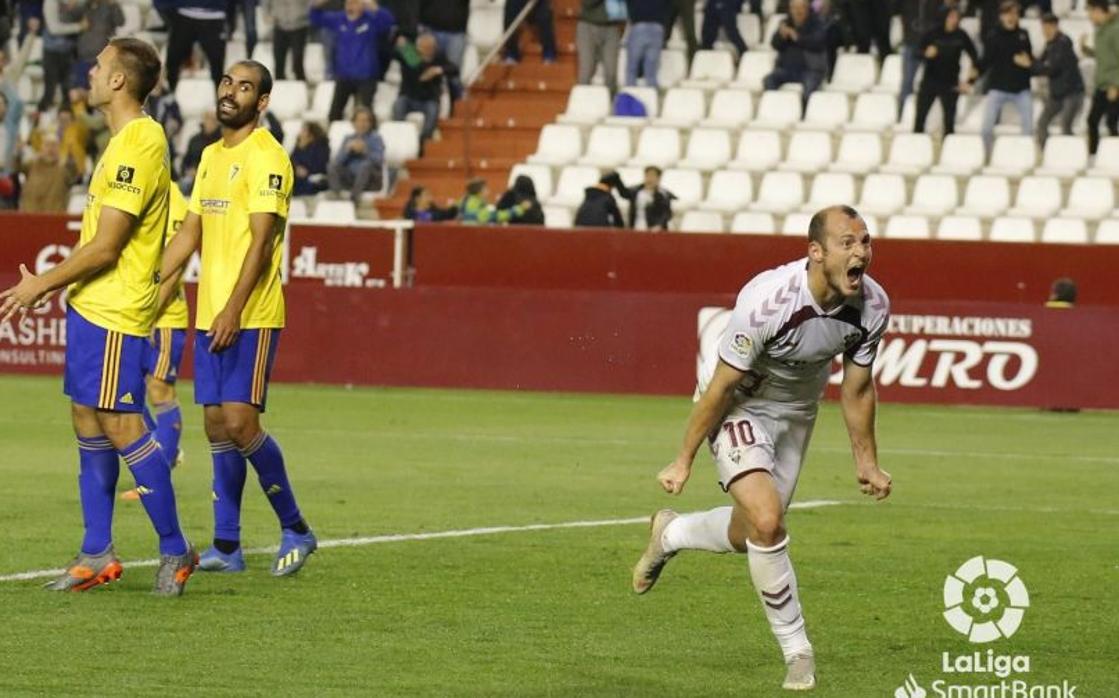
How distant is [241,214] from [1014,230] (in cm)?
1877

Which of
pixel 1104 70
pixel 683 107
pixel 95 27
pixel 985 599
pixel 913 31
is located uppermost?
pixel 913 31

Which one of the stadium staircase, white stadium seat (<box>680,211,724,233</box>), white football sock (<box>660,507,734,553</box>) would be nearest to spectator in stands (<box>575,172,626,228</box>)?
white stadium seat (<box>680,211,724,233</box>)

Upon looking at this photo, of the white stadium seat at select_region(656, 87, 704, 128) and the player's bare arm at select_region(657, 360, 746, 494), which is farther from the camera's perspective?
the white stadium seat at select_region(656, 87, 704, 128)

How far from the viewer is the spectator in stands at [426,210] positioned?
2925 centimetres

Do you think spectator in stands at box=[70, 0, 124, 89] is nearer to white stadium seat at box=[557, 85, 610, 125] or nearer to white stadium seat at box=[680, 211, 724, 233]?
white stadium seat at box=[557, 85, 610, 125]

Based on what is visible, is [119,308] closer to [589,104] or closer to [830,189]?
[830,189]

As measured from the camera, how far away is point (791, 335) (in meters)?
8.68

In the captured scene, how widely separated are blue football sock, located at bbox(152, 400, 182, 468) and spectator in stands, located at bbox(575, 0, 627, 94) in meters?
16.4

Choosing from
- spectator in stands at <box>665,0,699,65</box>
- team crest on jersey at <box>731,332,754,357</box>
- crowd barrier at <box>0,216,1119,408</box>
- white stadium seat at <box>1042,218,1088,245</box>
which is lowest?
crowd barrier at <box>0,216,1119,408</box>

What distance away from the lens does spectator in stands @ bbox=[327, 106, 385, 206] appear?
30625 mm

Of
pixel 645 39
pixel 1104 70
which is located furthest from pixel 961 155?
pixel 645 39

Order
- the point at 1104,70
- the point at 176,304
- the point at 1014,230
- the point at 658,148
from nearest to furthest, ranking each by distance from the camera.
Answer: the point at 176,304 < the point at 1014,230 < the point at 1104,70 < the point at 658,148

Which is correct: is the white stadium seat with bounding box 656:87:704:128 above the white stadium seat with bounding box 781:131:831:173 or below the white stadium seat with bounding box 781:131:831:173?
above

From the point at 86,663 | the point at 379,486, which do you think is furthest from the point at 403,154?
→ the point at 86,663
